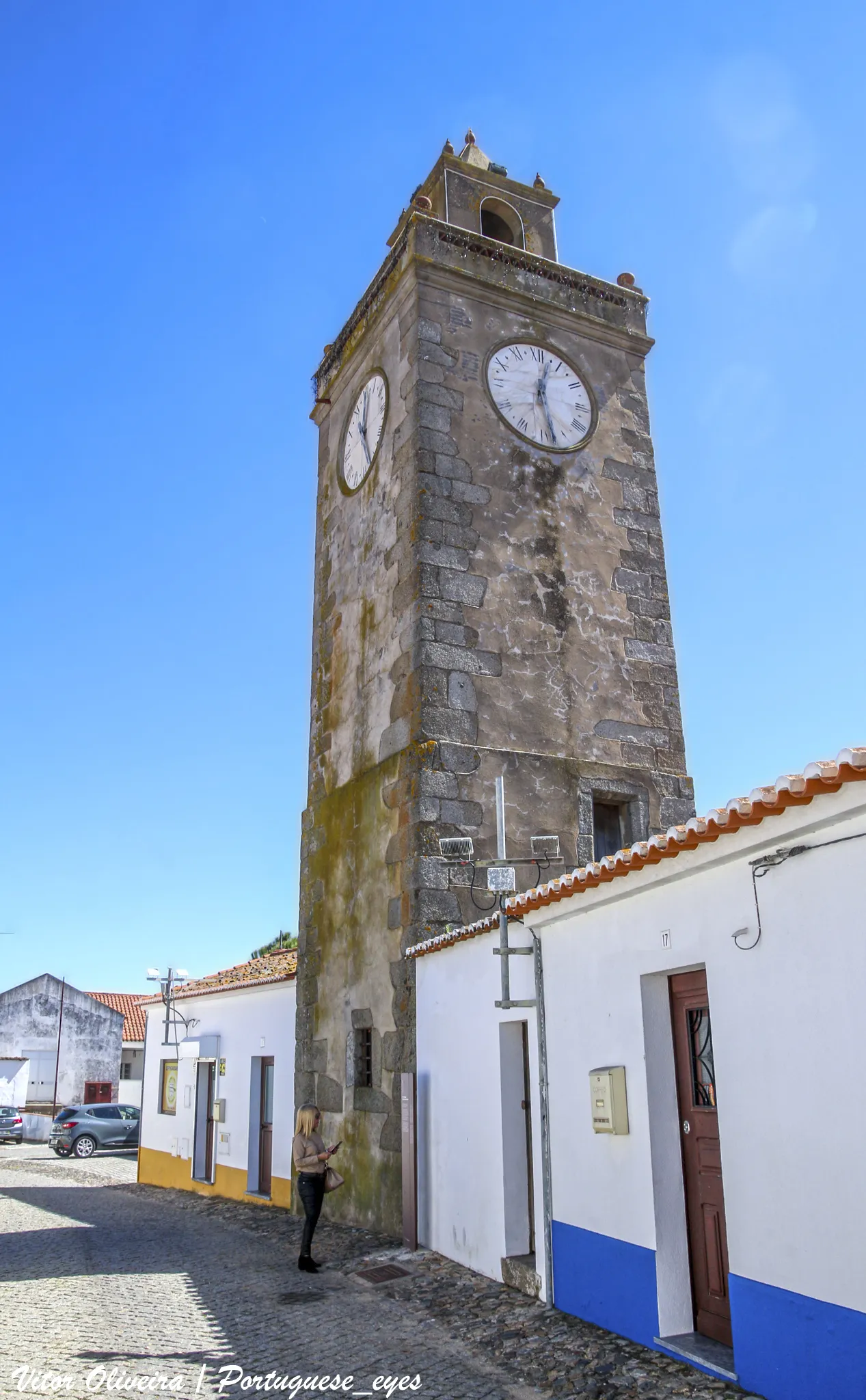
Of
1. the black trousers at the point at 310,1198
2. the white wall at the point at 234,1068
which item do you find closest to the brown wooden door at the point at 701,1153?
the black trousers at the point at 310,1198

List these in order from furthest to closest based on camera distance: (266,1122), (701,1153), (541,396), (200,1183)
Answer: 1. (200,1183)
2. (266,1122)
3. (541,396)
4. (701,1153)

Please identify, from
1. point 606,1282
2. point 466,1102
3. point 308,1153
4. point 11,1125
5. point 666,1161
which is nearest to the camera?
point 666,1161

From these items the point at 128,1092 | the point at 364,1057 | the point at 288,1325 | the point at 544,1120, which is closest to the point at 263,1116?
the point at 364,1057

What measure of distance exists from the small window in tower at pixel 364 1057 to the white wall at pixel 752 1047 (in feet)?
12.1

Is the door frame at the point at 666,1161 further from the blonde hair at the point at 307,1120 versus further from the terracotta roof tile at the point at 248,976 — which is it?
the terracotta roof tile at the point at 248,976

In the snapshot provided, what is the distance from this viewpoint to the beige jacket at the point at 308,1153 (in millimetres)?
7855

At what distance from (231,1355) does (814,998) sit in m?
3.56

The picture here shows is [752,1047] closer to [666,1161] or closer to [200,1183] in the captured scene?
[666,1161]

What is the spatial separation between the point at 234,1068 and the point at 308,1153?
21.4 feet

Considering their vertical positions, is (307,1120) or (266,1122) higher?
(307,1120)

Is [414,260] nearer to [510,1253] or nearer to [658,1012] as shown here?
[658,1012]

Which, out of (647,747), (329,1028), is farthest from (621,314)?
(329,1028)

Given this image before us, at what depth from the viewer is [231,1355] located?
17.9 ft

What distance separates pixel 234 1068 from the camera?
14.0 meters
